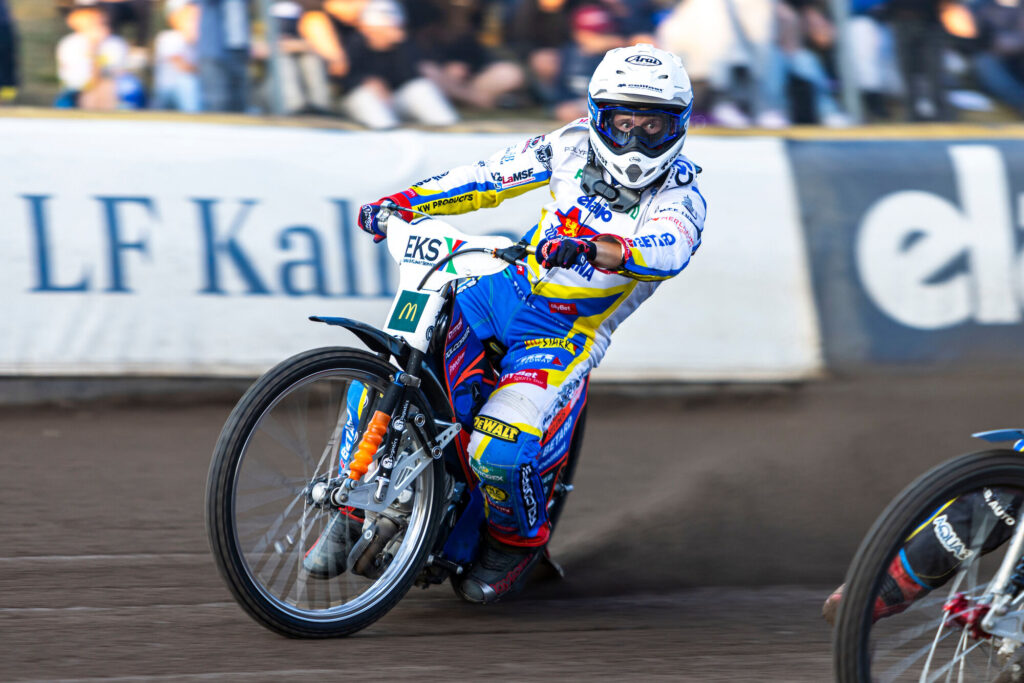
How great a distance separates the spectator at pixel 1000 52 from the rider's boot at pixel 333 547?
6472 millimetres

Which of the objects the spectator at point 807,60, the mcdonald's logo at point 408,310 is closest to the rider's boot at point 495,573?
the mcdonald's logo at point 408,310

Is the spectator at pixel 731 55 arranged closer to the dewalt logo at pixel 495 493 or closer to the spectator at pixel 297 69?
the spectator at pixel 297 69

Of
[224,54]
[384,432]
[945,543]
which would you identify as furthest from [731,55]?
[945,543]

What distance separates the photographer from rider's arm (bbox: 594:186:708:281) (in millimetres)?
4281

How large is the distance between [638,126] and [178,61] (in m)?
4.06

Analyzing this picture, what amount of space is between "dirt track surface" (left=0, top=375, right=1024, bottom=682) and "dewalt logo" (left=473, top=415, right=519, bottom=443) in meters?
0.66

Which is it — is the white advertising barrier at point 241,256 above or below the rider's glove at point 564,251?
below

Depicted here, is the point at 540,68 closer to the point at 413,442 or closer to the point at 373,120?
the point at 373,120

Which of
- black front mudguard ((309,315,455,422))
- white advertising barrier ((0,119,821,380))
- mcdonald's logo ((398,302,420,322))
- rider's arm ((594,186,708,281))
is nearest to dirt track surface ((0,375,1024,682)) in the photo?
white advertising barrier ((0,119,821,380))

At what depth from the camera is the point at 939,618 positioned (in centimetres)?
344

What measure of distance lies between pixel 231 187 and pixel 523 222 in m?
1.70

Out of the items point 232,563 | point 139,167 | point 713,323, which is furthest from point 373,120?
point 232,563

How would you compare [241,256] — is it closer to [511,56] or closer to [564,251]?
[511,56]

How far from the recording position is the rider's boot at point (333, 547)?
171 inches
